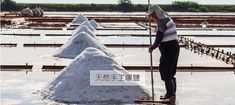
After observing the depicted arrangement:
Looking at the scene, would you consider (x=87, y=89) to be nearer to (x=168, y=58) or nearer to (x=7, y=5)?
(x=168, y=58)

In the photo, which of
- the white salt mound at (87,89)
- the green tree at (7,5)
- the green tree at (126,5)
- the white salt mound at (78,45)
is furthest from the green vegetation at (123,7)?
the white salt mound at (87,89)

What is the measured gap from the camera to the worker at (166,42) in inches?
181

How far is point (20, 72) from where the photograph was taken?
746cm

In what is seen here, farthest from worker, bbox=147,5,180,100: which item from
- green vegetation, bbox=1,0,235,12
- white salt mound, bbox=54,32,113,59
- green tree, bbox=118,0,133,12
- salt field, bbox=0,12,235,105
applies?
green tree, bbox=118,0,133,12

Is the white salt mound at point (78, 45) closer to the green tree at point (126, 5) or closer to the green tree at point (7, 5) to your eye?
the green tree at point (7, 5)

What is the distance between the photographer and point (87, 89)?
5129mm

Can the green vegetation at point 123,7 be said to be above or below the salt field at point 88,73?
above

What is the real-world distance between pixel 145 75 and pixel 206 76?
879 millimetres

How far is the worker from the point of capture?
4.61 metres

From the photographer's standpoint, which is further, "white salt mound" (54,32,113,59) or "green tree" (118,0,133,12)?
"green tree" (118,0,133,12)

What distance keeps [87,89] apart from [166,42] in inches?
38.7

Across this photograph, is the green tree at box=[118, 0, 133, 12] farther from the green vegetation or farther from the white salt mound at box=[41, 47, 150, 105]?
the white salt mound at box=[41, 47, 150, 105]

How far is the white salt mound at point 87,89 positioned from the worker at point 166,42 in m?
0.54

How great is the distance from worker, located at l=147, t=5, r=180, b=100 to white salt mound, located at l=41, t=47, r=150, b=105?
1.76ft
